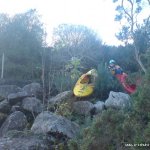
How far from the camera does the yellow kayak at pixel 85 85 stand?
10039mm

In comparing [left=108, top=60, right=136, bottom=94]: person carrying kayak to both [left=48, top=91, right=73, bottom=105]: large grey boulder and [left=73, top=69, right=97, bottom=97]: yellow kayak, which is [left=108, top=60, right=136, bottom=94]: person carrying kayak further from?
[left=48, top=91, right=73, bottom=105]: large grey boulder

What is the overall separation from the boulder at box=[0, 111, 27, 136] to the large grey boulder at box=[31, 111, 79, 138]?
132 centimetres

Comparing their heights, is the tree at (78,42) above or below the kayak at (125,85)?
above

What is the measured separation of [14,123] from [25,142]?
2343 millimetres

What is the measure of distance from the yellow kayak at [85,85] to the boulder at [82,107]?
84 cm

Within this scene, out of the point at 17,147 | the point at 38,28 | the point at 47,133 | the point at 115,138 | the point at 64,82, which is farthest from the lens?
the point at 38,28

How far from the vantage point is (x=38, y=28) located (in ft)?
71.3

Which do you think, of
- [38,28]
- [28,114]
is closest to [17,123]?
[28,114]

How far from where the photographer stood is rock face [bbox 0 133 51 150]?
5301 millimetres

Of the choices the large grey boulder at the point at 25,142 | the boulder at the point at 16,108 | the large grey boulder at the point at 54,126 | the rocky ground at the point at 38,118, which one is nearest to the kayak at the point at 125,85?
the rocky ground at the point at 38,118

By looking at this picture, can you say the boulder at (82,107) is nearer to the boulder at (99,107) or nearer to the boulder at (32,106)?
the boulder at (99,107)

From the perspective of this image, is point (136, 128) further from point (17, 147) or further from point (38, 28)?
point (38, 28)

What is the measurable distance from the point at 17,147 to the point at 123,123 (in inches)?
79.6

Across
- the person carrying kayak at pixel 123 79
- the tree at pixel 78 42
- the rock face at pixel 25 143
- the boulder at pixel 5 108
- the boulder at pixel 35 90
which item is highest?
the tree at pixel 78 42
